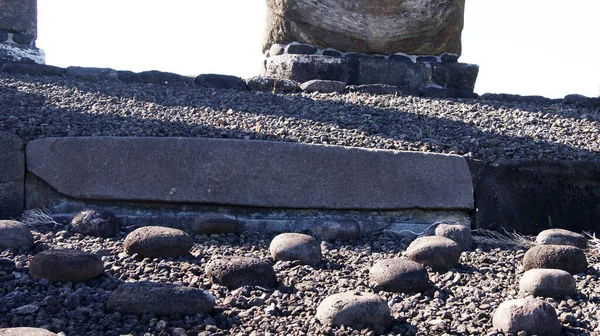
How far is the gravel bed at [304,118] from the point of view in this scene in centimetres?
429

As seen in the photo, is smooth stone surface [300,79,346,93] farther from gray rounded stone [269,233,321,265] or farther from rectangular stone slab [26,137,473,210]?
gray rounded stone [269,233,321,265]

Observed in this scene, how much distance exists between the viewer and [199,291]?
2594 mm

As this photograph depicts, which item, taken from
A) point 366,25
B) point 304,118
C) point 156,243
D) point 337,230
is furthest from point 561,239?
point 366,25

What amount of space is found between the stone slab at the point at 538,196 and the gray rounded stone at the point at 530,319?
1479 mm

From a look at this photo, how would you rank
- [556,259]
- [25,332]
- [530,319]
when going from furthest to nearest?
[556,259], [530,319], [25,332]

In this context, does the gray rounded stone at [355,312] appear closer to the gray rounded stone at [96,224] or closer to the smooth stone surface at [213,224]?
the smooth stone surface at [213,224]

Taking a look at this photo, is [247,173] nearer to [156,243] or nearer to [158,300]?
[156,243]

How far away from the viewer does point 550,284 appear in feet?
9.45

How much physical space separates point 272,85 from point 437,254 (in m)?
2.75

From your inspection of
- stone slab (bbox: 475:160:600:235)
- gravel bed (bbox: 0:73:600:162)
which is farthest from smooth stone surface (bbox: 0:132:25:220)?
stone slab (bbox: 475:160:600:235)

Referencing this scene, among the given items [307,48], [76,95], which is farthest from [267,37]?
[76,95]

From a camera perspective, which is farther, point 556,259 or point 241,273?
point 556,259

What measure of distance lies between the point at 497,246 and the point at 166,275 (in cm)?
175

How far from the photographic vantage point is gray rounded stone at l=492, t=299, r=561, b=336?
247 cm
